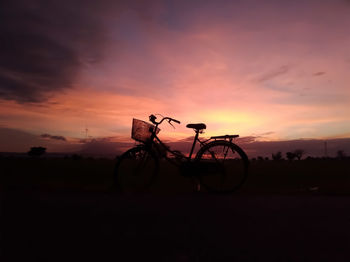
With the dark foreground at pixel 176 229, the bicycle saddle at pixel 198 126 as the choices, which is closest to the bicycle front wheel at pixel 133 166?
the bicycle saddle at pixel 198 126

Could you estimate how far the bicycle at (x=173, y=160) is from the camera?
20.2ft

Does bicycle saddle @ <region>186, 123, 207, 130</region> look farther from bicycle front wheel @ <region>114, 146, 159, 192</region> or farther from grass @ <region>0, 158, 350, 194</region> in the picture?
grass @ <region>0, 158, 350, 194</region>

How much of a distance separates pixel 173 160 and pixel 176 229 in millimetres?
3303

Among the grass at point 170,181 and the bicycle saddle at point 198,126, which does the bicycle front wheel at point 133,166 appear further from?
the bicycle saddle at point 198,126

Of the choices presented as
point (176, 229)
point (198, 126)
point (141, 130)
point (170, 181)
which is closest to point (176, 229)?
point (176, 229)

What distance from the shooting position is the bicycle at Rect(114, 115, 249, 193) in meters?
6.17

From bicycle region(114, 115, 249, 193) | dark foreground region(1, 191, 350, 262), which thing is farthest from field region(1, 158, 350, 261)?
bicycle region(114, 115, 249, 193)

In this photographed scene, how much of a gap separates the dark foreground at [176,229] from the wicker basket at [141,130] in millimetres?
1894

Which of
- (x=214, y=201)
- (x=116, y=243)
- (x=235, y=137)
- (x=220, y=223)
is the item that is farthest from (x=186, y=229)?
(x=235, y=137)

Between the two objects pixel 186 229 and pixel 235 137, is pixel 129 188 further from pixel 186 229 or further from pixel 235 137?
pixel 186 229

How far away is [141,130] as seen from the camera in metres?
6.54

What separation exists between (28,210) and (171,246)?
2.66m

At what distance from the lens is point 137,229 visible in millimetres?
3230

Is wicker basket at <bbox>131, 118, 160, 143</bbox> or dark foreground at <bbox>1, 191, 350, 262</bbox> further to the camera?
wicker basket at <bbox>131, 118, 160, 143</bbox>
